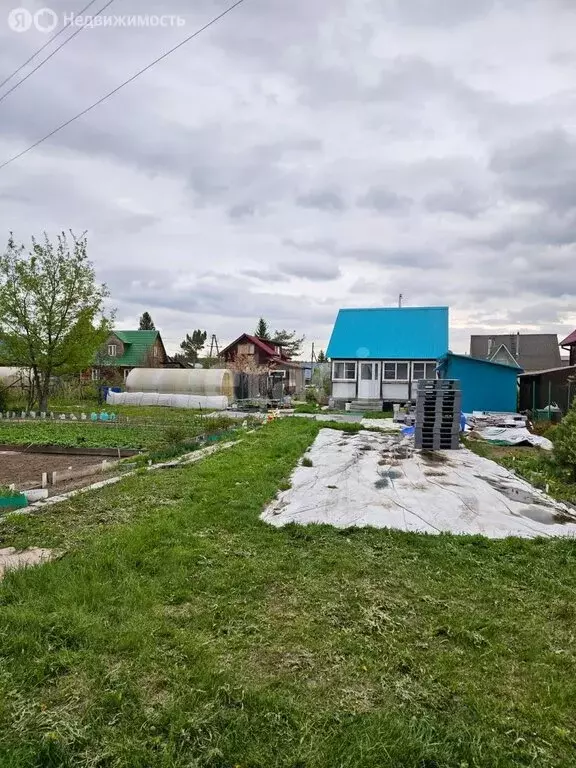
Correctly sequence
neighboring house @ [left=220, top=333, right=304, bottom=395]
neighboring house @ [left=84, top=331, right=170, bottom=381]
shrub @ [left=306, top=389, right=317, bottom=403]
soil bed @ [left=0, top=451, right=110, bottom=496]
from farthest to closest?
neighboring house @ [left=84, top=331, right=170, bottom=381] < neighboring house @ [left=220, top=333, right=304, bottom=395] < shrub @ [left=306, top=389, right=317, bottom=403] < soil bed @ [left=0, top=451, right=110, bottom=496]

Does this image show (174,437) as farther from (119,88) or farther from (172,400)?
(172,400)

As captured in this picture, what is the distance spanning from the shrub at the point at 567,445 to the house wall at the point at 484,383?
10308 millimetres

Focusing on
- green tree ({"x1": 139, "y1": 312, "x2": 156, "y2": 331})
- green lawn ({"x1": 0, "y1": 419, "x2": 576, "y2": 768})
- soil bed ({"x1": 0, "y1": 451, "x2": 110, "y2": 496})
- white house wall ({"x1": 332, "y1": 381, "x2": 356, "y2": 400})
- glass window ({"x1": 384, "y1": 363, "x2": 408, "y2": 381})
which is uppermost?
green tree ({"x1": 139, "y1": 312, "x2": 156, "y2": 331})

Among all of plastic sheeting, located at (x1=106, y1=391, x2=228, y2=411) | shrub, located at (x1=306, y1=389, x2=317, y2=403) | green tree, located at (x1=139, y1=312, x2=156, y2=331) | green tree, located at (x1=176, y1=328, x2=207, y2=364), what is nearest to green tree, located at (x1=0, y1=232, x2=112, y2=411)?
plastic sheeting, located at (x1=106, y1=391, x2=228, y2=411)

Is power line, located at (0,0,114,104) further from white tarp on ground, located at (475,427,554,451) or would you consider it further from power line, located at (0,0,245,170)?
white tarp on ground, located at (475,427,554,451)

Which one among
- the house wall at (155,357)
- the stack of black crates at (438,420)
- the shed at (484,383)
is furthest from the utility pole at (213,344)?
the stack of black crates at (438,420)

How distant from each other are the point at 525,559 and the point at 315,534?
68.7 inches

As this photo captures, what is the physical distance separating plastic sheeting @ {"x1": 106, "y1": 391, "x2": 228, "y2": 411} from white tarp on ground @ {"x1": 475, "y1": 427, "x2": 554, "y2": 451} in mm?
11713

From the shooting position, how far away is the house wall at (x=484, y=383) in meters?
17.0

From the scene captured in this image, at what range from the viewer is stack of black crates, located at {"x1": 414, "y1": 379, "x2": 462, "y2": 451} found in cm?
957

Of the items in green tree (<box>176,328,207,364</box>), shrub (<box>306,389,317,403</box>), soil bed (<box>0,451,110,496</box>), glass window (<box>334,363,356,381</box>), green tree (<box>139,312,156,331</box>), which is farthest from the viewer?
green tree (<box>139,312,156,331</box>)

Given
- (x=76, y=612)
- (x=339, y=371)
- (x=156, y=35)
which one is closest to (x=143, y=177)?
(x=156, y=35)

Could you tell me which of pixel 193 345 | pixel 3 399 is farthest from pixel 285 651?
pixel 193 345

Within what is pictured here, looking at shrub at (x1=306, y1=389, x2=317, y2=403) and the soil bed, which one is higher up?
shrub at (x1=306, y1=389, x2=317, y2=403)
